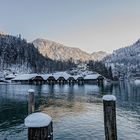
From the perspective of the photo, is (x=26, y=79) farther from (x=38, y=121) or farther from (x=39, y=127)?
(x=39, y=127)

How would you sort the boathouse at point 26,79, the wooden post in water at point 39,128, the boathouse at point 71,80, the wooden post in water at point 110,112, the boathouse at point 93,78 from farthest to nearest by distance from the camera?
the boathouse at point 93,78 < the boathouse at point 71,80 < the boathouse at point 26,79 < the wooden post in water at point 110,112 < the wooden post in water at point 39,128

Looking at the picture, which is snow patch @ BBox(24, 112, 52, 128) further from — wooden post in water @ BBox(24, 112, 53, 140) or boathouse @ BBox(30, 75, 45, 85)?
boathouse @ BBox(30, 75, 45, 85)

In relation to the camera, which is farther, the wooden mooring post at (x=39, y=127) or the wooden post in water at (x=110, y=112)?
the wooden post in water at (x=110, y=112)

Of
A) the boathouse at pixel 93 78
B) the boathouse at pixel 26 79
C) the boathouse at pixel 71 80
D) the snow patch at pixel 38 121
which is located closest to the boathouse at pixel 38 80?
the boathouse at pixel 26 79

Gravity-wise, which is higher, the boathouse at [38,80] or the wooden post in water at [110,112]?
the boathouse at [38,80]

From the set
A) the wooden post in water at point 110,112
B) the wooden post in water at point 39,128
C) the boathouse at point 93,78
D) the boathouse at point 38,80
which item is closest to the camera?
the wooden post in water at point 39,128

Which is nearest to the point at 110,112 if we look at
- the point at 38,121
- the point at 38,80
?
the point at 38,121

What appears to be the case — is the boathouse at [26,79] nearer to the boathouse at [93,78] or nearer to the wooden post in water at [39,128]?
the boathouse at [93,78]

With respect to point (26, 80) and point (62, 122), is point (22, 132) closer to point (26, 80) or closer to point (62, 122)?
point (62, 122)

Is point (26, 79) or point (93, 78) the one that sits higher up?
point (93, 78)

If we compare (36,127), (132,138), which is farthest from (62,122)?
(36,127)

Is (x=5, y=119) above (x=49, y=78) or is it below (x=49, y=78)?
below

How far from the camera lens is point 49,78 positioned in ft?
565

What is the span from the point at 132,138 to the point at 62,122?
10.4 m
